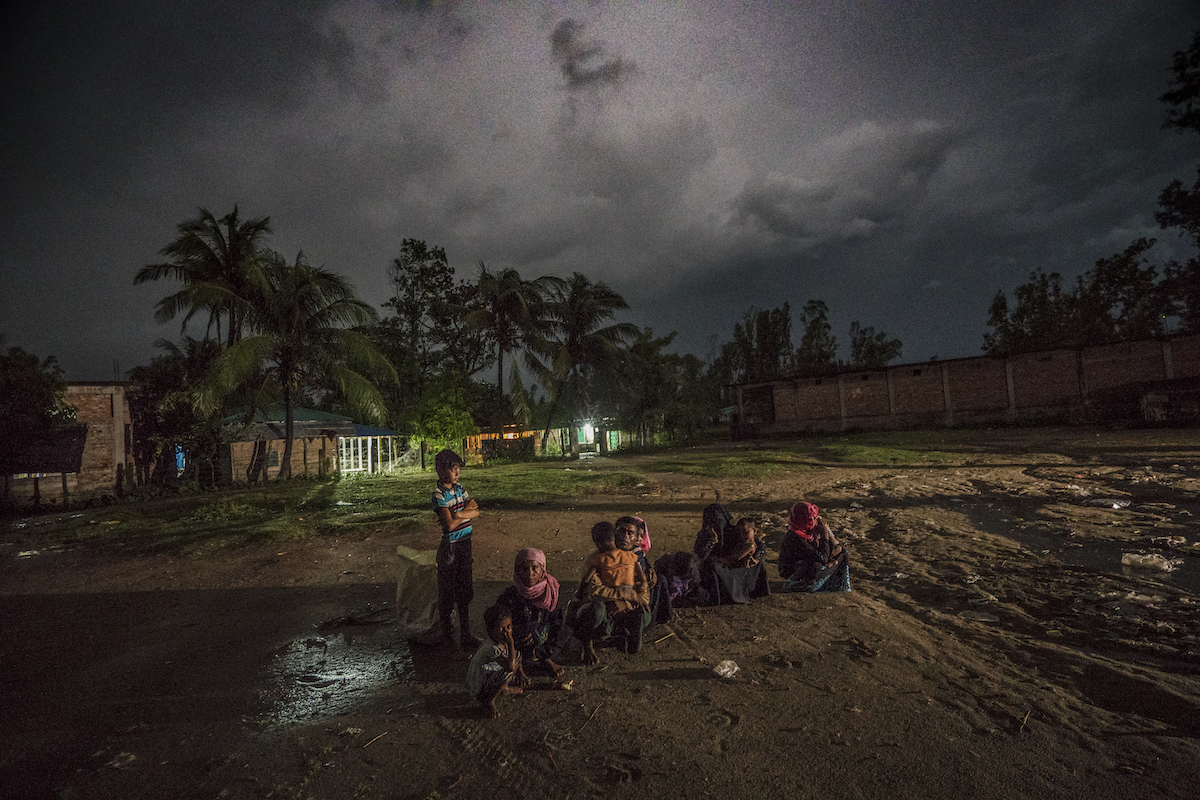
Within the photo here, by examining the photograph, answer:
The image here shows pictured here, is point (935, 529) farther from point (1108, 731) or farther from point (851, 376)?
point (851, 376)

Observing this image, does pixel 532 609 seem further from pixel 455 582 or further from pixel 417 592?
pixel 417 592

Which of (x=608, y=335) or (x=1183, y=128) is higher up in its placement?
(x=1183, y=128)

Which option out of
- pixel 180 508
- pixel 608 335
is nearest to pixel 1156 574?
pixel 180 508

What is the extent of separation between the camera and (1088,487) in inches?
388

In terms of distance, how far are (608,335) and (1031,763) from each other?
25102mm

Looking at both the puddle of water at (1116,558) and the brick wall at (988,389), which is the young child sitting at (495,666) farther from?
the brick wall at (988,389)

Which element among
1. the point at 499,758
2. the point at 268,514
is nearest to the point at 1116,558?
the point at 499,758

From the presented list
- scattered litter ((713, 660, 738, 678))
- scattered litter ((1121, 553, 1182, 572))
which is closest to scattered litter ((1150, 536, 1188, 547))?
scattered litter ((1121, 553, 1182, 572))

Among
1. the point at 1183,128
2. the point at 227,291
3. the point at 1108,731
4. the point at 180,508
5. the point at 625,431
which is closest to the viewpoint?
the point at 1108,731

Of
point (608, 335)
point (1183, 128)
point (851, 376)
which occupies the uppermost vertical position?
point (1183, 128)

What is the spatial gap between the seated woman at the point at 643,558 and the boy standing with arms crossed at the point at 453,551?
119 centimetres

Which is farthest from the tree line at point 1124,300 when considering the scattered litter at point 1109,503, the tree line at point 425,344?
the scattered litter at point 1109,503

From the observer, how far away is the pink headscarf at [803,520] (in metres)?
5.23

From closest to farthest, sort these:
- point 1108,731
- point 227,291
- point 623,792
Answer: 1. point 623,792
2. point 1108,731
3. point 227,291
